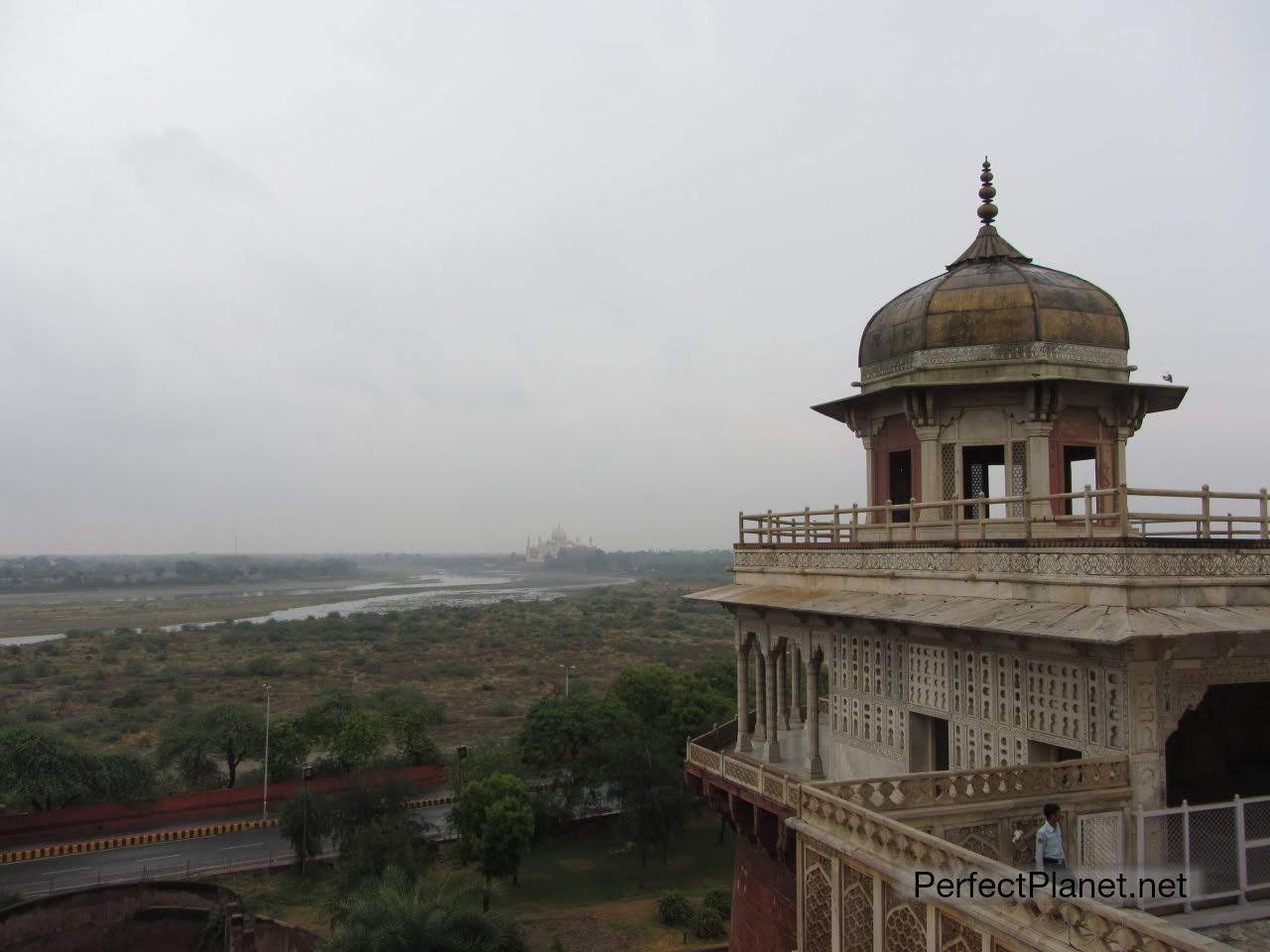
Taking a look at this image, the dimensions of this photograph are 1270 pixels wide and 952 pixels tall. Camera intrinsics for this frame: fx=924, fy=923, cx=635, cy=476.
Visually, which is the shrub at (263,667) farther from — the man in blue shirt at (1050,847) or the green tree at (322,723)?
the man in blue shirt at (1050,847)

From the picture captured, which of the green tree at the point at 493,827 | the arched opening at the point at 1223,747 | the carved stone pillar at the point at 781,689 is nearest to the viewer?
the arched opening at the point at 1223,747

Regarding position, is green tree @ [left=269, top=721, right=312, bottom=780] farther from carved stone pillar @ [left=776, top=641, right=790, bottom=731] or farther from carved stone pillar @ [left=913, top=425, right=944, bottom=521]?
carved stone pillar @ [left=913, top=425, right=944, bottom=521]

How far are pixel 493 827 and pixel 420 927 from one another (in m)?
10.3

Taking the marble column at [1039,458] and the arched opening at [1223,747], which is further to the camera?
the marble column at [1039,458]

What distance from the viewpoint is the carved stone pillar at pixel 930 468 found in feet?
51.9

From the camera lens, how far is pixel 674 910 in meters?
25.7

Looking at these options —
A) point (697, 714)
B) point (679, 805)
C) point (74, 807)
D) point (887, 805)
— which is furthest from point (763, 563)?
point (74, 807)

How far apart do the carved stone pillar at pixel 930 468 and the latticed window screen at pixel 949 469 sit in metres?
0.08

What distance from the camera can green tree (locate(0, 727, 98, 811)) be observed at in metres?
31.4

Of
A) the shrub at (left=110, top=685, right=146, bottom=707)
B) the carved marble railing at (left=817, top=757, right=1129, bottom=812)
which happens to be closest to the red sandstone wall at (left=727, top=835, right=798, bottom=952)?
the carved marble railing at (left=817, top=757, right=1129, bottom=812)

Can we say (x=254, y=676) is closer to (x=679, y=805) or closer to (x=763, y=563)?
(x=679, y=805)

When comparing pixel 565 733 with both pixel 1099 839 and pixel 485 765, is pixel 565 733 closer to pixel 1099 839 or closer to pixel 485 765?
pixel 485 765

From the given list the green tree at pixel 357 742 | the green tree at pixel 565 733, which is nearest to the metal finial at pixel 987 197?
the green tree at pixel 565 733

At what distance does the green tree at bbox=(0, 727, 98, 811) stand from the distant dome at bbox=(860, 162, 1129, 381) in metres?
30.8
